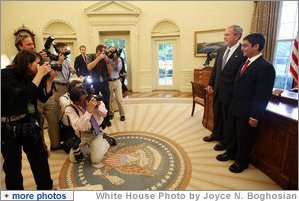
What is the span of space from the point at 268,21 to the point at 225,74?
3.27 meters

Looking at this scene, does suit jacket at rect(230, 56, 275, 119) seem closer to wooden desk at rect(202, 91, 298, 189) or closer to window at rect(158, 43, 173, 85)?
wooden desk at rect(202, 91, 298, 189)

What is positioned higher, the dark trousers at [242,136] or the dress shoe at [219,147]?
the dark trousers at [242,136]

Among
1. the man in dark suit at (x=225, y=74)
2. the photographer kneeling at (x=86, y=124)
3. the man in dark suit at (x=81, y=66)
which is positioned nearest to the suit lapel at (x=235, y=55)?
the man in dark suit at (x=225, y=74)

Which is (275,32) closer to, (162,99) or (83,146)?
(162,99)

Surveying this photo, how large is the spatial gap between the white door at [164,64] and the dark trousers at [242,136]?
419 centimetres

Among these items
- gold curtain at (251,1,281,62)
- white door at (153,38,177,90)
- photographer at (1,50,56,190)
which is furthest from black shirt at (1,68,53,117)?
white door at (153,38,177,90)

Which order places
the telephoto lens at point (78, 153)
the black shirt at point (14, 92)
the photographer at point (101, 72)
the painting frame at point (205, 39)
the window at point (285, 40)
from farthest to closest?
the painting frame at point (205, 39)
the window at point (285, 40)
the photographer at point (101, 72)
the telephoto lens at point (78, 153)
the black shirt at point (14, 92)

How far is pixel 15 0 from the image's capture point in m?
5.07

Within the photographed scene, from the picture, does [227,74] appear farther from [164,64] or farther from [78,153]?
[164,64]

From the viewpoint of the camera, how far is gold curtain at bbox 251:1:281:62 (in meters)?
4.36

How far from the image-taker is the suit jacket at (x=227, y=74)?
210 cm

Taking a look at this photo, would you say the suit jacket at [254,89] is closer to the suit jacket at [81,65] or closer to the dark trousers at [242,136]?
the dark trousers at [242,136]

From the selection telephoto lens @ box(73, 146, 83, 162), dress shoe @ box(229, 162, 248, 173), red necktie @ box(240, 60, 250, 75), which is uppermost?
red necktie @ box(240, 60, 250, 75)

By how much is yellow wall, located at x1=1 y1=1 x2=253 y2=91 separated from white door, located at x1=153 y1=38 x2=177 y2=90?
0.30 meters
